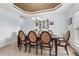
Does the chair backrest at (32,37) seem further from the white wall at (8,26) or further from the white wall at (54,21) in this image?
the white wall at (8,26)

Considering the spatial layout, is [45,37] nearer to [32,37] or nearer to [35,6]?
[32,37]

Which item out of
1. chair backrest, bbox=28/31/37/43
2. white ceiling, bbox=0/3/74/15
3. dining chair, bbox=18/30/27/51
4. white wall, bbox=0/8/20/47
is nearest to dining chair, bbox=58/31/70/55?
white ceiling, bbox=0/3/74/15

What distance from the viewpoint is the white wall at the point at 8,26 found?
2461mm

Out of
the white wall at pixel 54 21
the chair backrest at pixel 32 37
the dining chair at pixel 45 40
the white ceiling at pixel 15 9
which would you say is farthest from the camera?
the chair backrest at pixel 32 37

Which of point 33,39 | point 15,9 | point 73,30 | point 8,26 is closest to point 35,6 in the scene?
point 15,9

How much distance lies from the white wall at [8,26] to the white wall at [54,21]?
187mm

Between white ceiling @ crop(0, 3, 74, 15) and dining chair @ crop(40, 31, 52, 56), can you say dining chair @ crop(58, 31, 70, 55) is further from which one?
white ceiling @ crop(0, 3, 74, 15)

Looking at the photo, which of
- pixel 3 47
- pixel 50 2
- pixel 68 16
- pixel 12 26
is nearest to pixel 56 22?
pixel 68 16

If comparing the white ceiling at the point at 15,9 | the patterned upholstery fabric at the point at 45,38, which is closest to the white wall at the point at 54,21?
the white ceiling at the point at 15,9

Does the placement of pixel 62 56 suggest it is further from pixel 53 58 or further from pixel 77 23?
pixel 77 23

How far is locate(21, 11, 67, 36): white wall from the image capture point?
243 centimetres

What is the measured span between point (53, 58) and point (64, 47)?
0.33 meters

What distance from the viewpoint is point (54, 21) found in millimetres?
2471

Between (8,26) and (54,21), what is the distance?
97 cm
